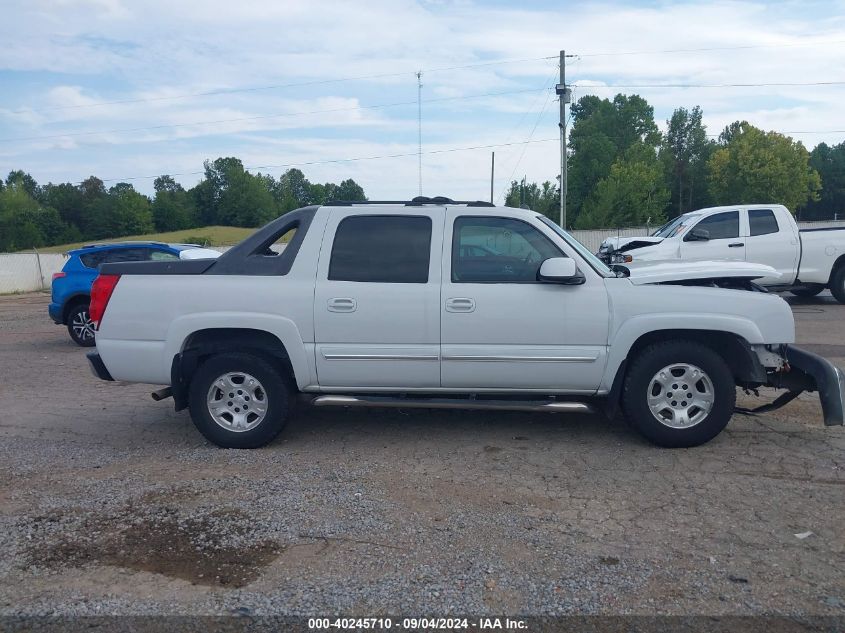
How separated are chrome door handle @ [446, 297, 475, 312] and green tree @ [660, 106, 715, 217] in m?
74.5

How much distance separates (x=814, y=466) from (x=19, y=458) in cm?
593

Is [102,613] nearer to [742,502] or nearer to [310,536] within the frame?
[310,536]

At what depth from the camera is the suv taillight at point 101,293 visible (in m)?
5.72

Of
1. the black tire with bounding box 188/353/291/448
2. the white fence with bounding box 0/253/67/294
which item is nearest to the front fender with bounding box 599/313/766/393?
the black tire with bounding box 188/353/291/448

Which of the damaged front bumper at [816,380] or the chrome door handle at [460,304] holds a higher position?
the chrome door handle at [460,304]

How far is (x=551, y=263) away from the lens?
5.26 meters

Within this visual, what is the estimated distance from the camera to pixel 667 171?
77.1 m

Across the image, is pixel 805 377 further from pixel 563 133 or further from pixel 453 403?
pixel 563 133

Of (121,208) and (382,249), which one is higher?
(121,208)

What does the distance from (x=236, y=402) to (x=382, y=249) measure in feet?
5.42

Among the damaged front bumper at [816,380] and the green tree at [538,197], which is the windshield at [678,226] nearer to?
the damaged front bumper at [816,380]

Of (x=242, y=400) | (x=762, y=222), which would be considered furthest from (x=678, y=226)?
(x=242, y=400)

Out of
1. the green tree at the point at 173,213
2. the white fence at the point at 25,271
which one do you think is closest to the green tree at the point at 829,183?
the green tree at the point at 173,213

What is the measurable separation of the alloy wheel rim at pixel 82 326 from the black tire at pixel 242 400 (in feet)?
23.5
